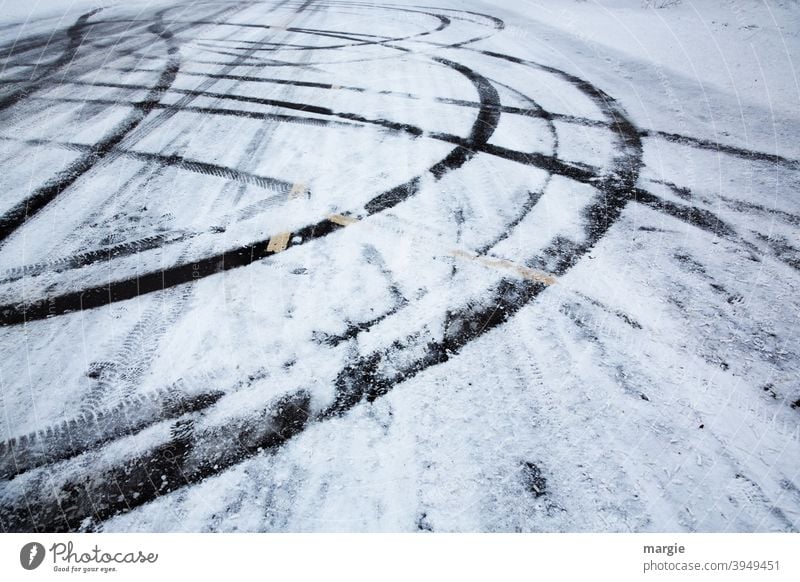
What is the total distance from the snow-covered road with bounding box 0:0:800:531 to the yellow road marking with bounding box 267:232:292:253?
0.02 m

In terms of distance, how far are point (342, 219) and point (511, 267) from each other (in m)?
1.31

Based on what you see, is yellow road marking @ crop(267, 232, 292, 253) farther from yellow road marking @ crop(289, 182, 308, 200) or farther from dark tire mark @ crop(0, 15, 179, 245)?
dark tire mark @ crop(0, 15, 179, 245)

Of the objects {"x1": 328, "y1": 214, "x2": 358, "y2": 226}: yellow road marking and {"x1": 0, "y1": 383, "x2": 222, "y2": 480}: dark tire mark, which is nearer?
{"x1": 0, "y1": 383, "x2": 222, "y2": 480}: dark tire mark

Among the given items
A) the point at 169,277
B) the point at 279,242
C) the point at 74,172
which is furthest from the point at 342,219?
the point at 74,172

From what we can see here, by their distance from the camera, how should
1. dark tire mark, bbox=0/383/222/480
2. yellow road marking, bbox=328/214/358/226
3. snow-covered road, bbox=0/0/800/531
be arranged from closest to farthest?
snow-covered road, bbox=0/0/800/531
dark tire mark, bbox=0/383/222/480
yellow road marking, bbox=328/214/358/226

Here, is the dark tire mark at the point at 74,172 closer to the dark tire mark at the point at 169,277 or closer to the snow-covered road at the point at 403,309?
the snow-covered road at the point at 403,309

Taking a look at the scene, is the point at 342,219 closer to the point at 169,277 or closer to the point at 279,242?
the point at 279,242

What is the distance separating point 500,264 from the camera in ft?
A: 9.16

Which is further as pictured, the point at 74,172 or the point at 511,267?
the point at 74,172

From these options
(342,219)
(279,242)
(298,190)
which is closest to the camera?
(279,242)
